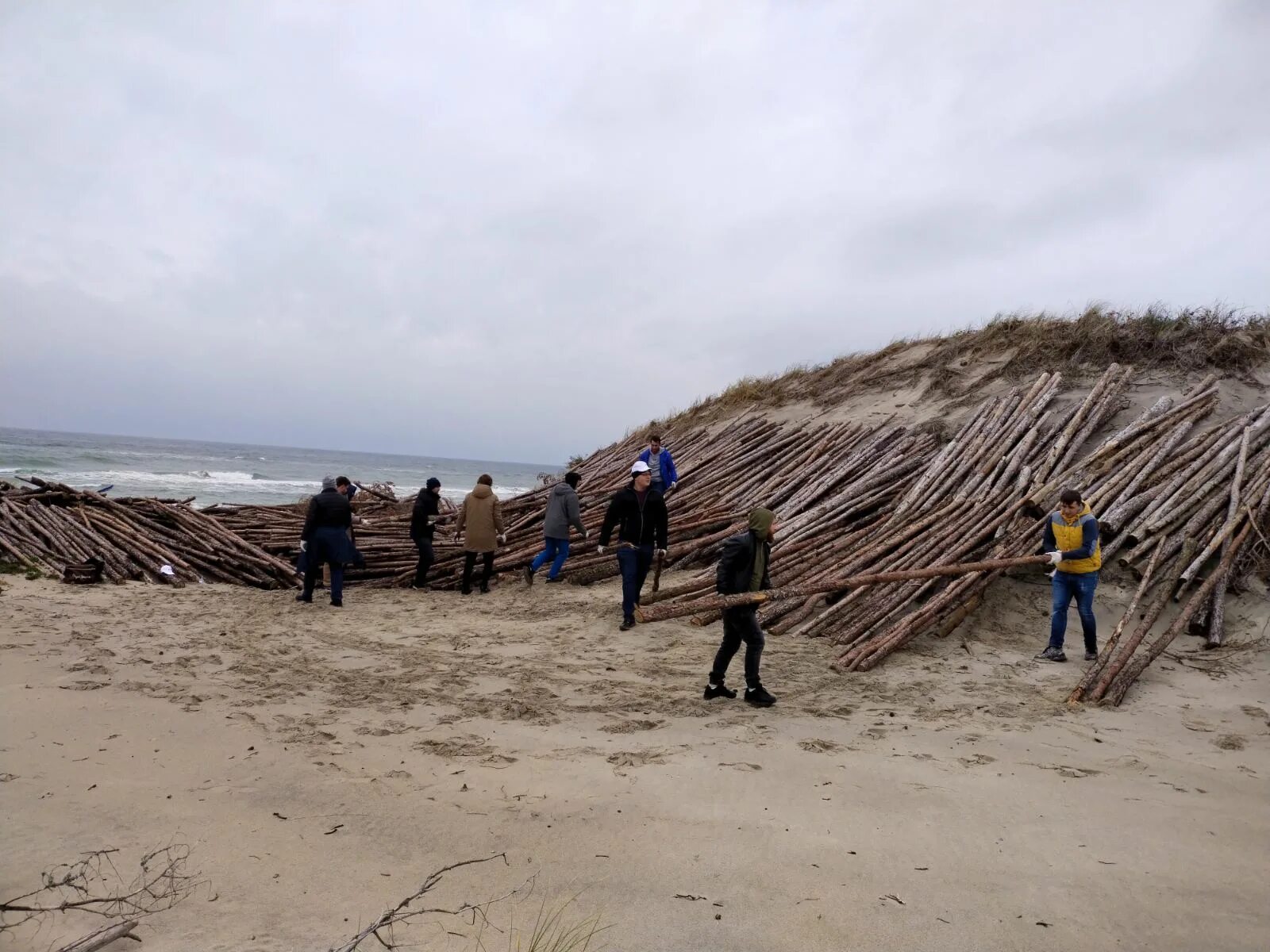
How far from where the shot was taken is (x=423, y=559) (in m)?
11.1

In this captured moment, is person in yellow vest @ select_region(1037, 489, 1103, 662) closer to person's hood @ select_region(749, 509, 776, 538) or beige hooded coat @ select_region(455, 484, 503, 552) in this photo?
person's hood @ select_region(749, 509, 776, 538)

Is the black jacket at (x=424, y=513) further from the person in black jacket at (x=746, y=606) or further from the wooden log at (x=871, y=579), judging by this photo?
the person in black jacket at (x=746, y=606)

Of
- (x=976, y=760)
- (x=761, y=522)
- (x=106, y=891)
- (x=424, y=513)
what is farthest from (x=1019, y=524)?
(x=106, y=891)

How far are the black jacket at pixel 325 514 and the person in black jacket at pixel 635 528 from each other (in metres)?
3.56

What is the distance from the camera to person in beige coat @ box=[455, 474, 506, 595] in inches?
408

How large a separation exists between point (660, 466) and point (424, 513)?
3.37 metres

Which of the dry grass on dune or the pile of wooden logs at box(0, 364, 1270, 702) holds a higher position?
the dry grass on dune

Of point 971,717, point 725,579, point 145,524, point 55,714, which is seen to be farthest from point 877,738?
point 145,524

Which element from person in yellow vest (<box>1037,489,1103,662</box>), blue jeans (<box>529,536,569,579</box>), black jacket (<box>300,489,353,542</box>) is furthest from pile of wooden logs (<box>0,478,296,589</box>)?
person in yellow vest (<box>1037,489,1103,662</box>)

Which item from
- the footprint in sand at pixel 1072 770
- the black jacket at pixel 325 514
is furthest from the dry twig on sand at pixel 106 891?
the black jacket at pixel 325 514

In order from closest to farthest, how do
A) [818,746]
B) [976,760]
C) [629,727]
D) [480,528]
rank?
[976,760] < [818,746] < [629,727] < [480,528]

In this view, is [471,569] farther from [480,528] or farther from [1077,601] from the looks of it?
[1077,601]

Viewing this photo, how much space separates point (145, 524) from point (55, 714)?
27.6ft

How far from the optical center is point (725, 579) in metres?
5.81
